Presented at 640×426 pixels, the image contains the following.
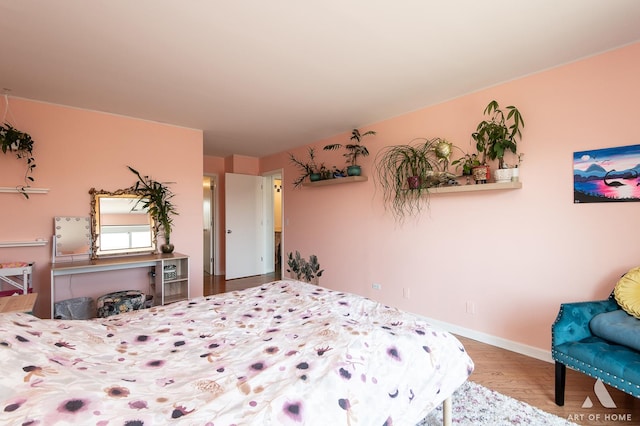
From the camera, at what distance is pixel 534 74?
252cm

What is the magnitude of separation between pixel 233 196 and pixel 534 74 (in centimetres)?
466

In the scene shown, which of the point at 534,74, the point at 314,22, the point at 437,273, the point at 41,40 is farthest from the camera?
the point at 437,273

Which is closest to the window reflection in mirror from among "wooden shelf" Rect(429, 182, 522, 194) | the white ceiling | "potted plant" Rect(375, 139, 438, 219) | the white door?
the white ceiling

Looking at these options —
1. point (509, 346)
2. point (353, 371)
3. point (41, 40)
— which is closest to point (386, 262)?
point (509, 346)

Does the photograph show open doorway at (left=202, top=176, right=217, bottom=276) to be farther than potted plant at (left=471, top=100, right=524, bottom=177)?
Yes

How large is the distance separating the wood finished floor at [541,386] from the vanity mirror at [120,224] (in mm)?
3813

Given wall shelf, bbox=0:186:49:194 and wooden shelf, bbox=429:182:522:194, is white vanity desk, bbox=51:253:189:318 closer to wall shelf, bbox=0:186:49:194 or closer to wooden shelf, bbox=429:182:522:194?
wall shelf, bbox=0:186:49:194

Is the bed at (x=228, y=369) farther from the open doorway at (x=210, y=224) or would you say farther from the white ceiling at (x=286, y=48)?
the open doorway at (x=210, y=224)

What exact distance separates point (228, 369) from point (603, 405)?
2.42m

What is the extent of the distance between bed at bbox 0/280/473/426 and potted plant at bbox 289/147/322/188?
9.80ft

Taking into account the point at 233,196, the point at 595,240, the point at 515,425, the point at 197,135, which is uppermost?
the point at 197,135

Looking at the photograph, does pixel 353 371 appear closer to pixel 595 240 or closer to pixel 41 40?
pixel 595 240

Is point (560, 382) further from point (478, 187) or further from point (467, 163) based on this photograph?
point (467, 163)

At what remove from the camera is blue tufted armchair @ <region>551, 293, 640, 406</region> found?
1.56 metres
